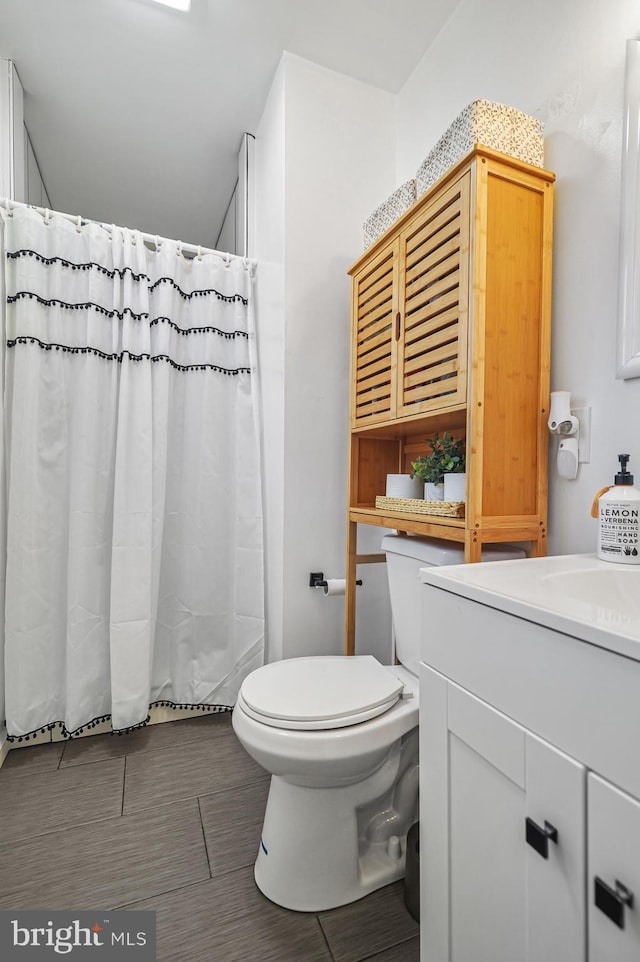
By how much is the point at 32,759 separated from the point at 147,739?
39cm

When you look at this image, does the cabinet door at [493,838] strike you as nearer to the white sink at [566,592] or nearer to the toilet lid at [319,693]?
the white sink at [566,592]

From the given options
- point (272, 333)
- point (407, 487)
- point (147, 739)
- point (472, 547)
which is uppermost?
point (272, 333)

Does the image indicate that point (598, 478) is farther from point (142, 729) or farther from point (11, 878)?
point (142, 729)

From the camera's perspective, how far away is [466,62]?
58.6 inches

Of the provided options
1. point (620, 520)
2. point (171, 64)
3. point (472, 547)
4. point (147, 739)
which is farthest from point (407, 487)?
point (171, 64)

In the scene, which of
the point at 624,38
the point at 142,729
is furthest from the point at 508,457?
the point at 142,729

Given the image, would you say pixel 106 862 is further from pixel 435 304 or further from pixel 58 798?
pixel 435 304

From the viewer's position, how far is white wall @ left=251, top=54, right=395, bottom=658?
1.73m

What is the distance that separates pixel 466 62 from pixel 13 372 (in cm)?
187

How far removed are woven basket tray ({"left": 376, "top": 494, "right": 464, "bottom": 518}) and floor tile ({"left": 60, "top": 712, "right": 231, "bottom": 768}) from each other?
1183 mm

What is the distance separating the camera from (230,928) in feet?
3.36

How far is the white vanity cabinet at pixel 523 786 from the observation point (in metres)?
0.48

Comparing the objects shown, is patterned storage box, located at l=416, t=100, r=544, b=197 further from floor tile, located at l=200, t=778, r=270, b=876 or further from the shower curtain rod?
floor tile, located at l=200, t=778, r=270, b=876

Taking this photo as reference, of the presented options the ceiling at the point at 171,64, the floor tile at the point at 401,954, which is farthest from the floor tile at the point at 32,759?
the ceiling at the point at 171,64
